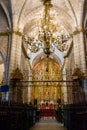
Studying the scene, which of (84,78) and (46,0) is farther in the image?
(84,78)

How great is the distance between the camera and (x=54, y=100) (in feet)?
95.8

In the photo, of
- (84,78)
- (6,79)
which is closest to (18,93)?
(6,79)

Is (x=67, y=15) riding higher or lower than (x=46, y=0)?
higher

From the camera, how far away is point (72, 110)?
7.65 metres

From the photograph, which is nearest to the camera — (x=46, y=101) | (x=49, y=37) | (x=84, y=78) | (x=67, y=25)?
(x=49, y=37)

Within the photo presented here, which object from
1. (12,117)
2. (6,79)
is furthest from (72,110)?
(6,79)

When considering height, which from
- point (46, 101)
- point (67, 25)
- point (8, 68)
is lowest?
point (46, 101)

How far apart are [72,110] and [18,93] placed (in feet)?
21.8

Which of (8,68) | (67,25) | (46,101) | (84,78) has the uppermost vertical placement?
(67,25)

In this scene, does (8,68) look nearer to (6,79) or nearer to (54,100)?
(6,79)

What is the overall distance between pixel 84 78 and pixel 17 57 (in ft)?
19.9

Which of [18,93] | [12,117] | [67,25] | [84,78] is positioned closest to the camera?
[12,117]

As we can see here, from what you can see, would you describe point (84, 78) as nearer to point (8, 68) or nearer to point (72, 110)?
point (72, 110)

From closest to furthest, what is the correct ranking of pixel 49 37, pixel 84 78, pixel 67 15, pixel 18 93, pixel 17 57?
pixel 49 37
pixel 84 78
pixel 18 93
pixel 17 57
pixel 67 15
